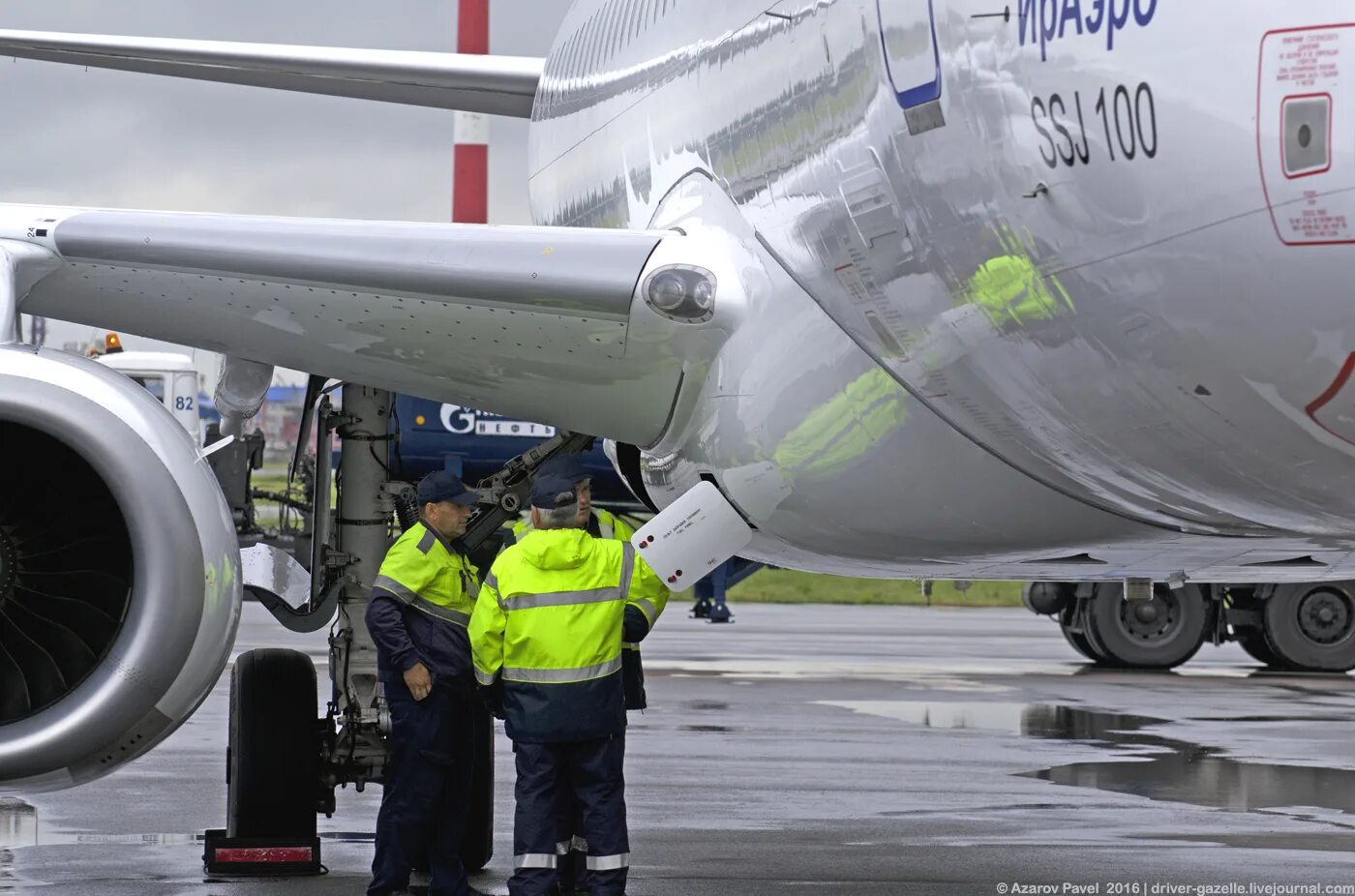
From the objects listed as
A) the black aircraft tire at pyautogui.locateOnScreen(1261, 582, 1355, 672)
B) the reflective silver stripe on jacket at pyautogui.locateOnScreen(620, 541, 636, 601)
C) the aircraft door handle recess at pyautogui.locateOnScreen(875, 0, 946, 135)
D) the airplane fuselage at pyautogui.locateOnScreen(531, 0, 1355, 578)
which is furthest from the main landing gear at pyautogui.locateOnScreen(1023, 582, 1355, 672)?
the aircraft door handle recess at pyautogui.locateOnScreen(875, 0, 946, 135)

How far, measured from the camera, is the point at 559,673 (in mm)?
6539

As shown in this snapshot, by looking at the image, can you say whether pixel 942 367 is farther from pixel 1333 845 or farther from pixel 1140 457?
pixel 1333 845

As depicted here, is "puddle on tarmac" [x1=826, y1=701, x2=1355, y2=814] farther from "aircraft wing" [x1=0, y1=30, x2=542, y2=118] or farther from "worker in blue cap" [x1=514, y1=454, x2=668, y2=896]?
"aircraft wing" [x1=0, y1=30, x2=542, y2=118]

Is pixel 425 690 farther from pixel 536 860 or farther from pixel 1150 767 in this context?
pixel 1150 767

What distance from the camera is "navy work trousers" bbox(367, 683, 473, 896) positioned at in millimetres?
7070

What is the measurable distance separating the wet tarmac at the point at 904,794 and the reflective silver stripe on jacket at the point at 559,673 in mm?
1117

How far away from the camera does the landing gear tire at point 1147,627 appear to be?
58.2 feet

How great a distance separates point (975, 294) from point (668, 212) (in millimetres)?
2990

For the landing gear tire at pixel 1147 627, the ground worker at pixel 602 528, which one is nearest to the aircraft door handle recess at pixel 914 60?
the ground worker at pixel 602 528

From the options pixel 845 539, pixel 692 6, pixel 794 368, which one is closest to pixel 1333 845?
pixel 845 539

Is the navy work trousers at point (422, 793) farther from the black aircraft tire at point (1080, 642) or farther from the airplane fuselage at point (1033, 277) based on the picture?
the black aircraft tire at point (1080, 642)

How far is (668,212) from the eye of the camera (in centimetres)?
780

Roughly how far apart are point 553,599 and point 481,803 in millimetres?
1690

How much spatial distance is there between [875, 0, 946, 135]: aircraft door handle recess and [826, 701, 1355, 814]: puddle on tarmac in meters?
5.60
